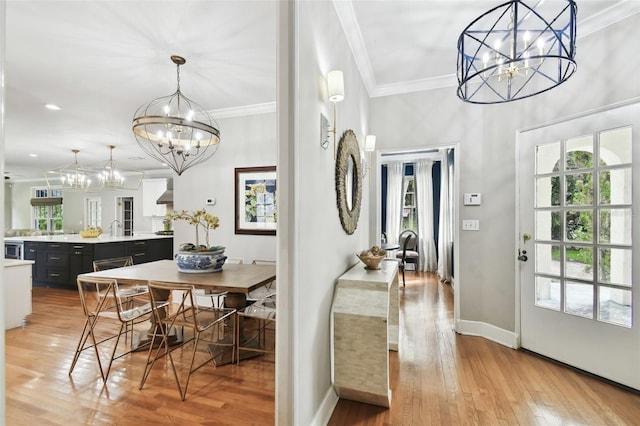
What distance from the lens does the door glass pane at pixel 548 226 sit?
2.59 meters

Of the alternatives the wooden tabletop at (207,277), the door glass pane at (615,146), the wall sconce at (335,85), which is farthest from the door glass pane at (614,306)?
the wooden tabletop at (207,277)

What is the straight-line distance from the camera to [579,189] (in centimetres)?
244

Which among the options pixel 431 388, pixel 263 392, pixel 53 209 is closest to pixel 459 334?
pixel 431 388

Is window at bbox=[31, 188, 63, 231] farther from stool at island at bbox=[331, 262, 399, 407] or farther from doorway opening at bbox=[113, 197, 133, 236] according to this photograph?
stool at island at bbox=[331, 262, 399, 407]

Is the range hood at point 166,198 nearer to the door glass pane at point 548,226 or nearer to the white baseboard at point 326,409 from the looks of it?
the white baseboard at point 326,409

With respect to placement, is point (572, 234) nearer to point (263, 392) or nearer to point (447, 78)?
point (447, 78)

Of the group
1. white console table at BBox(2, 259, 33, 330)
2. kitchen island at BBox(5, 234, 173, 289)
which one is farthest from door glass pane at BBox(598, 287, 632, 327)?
kitchen island at BBox(5, 234, 173, 289)

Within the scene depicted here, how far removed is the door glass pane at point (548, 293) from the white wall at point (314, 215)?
1.92m

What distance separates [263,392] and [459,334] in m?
2.20

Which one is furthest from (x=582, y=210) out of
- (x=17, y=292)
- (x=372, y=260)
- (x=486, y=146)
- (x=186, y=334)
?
(x=17, y=292)

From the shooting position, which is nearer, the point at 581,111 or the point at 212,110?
the point at 581,111

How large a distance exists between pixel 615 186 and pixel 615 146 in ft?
1.02

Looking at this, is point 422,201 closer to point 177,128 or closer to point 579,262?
point 579,262

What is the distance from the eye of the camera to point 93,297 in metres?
4.70
